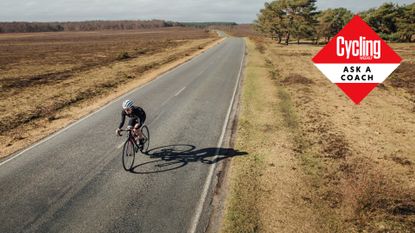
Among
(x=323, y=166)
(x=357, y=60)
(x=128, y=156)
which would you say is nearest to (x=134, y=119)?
(x=128, y=156)

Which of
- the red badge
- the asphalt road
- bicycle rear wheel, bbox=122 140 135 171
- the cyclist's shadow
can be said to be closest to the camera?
the asphalt road

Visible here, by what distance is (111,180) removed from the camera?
8.38 m

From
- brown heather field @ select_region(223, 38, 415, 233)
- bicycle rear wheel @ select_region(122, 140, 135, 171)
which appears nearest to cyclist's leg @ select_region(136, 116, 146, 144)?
bicycle rear wheel @ select_region(122, 140, 135, 171)

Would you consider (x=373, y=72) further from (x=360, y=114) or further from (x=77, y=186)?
(x=77, y=186)

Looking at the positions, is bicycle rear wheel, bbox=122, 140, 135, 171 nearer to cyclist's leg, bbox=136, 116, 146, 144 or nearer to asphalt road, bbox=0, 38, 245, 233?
asphalt road, bbox=0, 38, 245, 233

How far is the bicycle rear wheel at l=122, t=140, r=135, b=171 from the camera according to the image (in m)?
8.86

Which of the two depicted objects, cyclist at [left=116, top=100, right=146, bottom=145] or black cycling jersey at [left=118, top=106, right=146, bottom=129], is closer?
cyclist at [left=116, top=100, right=146, bottom=145]

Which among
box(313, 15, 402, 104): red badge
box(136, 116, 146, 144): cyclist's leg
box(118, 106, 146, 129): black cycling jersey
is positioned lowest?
box(136, 116, 146, 144): cyclist's leg

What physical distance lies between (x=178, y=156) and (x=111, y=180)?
96.2 inches

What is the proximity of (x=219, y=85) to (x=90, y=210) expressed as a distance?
51.0ft

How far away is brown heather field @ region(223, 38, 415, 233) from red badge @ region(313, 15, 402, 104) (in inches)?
100

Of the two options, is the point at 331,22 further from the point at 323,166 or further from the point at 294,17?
the point at 323,166

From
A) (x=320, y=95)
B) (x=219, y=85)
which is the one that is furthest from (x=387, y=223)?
(x=219, y=85)

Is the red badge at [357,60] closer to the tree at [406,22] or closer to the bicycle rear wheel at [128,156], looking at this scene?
the bicycle rear wheel at [128,156]
